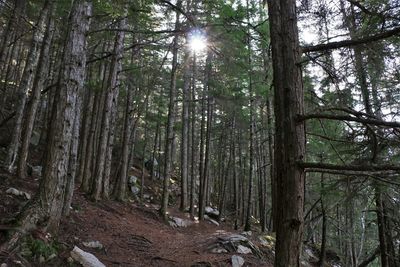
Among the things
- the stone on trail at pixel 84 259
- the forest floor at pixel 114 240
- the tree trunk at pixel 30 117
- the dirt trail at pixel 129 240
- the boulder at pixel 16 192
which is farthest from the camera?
the tree trunk at pixel 30 117

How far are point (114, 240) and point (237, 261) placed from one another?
317 cm

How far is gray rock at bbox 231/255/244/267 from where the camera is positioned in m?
8.75

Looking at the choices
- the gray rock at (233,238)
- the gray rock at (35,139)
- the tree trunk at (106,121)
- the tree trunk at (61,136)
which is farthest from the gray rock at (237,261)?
the gray rock at (35,139)

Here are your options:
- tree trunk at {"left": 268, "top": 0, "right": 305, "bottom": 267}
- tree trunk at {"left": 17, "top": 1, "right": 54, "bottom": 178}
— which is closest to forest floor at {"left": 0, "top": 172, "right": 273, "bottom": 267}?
tree trunk at {"left": 17, "top": 1, "right": 54, "bottom": 178}

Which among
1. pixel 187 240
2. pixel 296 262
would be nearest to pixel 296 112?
pixel 296 262

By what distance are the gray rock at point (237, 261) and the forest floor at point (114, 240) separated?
0.43 ft

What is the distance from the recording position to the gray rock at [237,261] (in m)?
8.75

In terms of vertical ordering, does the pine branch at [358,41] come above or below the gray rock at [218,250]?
A: above

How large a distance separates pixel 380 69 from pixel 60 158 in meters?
5.32

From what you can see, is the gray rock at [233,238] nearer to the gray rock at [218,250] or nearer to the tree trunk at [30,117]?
the gray rock at [218,250]

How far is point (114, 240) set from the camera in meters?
8.62

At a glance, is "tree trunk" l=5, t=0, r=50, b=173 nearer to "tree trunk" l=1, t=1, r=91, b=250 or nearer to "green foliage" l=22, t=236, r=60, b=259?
"tree trunk" l=1, t=1, r=91, b=250

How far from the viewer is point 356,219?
22703 millimetres

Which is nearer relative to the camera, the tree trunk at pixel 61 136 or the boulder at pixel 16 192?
the tree trunk at pixel 61 136
